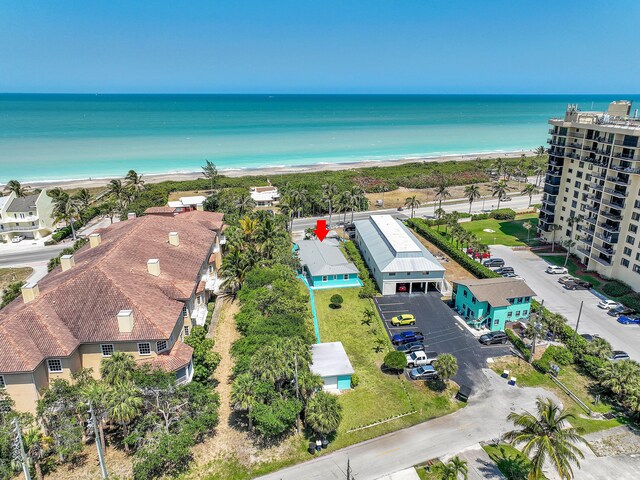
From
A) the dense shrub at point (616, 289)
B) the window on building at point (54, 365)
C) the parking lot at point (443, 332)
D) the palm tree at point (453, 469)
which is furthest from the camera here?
the dense shrub at point (616, 289)

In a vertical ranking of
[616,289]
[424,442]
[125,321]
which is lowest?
[424,442]

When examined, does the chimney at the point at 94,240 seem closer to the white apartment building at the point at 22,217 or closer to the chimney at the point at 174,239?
the chimney at the point at 174,239

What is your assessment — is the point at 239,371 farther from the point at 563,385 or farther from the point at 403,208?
the point at 403,208

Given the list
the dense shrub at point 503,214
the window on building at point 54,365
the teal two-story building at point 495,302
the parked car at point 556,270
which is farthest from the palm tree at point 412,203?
the window on building at point 54,365

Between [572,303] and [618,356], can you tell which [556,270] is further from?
[618,356]

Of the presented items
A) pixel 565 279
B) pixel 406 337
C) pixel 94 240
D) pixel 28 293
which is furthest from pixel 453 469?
pixel 94 240
